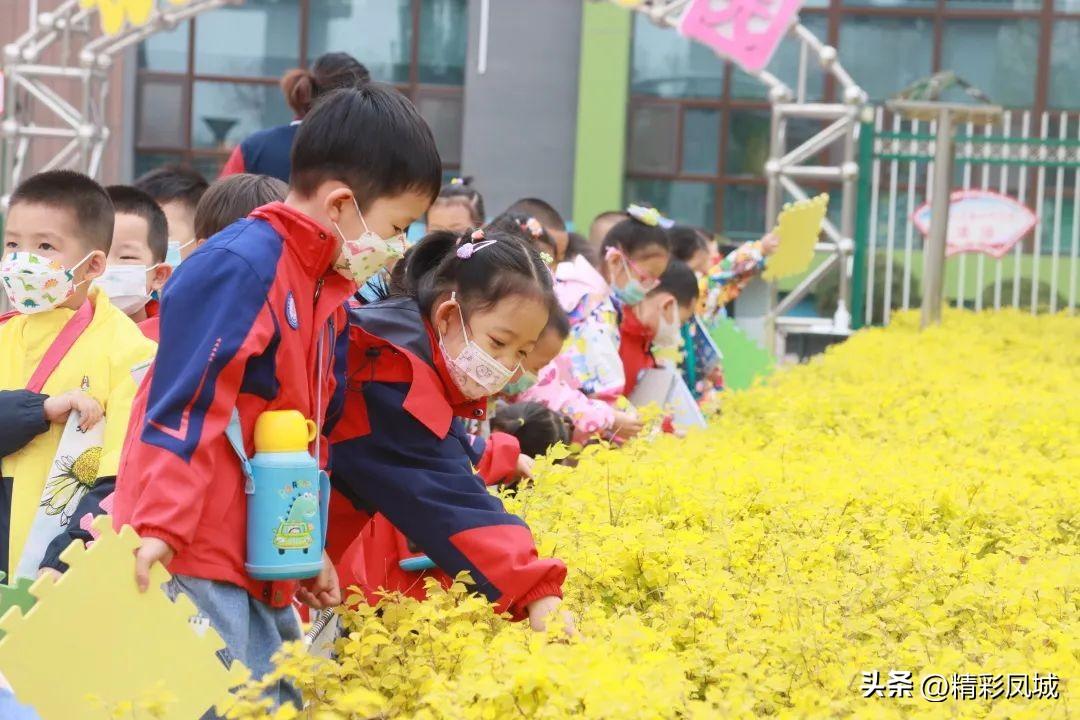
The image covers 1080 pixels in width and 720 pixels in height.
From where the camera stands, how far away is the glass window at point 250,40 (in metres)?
17.4

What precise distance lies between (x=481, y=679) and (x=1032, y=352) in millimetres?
7148

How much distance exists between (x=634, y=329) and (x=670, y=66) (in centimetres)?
1069

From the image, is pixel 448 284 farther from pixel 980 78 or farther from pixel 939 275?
pixel 980 78

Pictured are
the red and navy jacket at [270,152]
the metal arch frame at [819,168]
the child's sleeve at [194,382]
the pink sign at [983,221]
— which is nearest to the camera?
the child's sleeve at [194,382]

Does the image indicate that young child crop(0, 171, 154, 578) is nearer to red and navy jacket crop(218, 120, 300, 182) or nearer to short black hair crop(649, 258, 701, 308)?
Answer: red and navy jacket crop(218, 120, 300, 182)

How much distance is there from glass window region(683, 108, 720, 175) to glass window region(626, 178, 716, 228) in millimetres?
208

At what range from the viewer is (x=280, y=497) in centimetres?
266

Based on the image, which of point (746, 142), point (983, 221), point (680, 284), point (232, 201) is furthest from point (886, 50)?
point (232, 201)

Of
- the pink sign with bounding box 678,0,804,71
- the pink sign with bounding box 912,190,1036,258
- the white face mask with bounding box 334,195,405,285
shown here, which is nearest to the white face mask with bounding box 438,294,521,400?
the white face mask with bounding box 334,195,405,285

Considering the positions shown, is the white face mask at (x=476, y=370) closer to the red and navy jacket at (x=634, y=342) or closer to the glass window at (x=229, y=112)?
the red and navy jacket at (x=634, y=342)

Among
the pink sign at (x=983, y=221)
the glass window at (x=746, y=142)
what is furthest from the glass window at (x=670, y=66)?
the pink sign at (x=983, y=221)

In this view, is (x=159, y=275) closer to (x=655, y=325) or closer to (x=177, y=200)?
(x=177, y=200)

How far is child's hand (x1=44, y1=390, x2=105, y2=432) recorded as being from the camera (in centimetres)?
355

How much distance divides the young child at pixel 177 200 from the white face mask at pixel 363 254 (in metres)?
2.11
